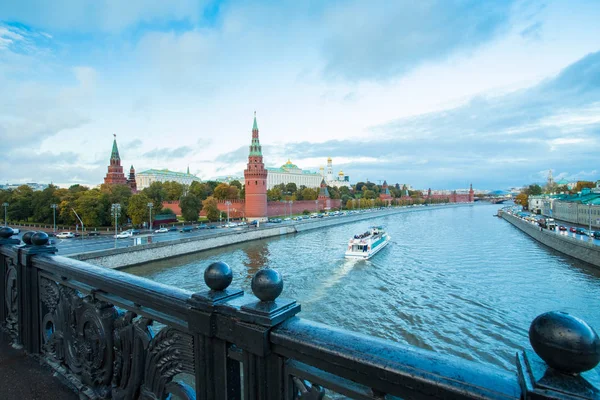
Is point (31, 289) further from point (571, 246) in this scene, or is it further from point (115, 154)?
point (115, 154)

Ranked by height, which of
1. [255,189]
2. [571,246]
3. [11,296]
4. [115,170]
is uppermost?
[115,170]

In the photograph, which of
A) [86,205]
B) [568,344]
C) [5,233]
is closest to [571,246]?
[568,344]

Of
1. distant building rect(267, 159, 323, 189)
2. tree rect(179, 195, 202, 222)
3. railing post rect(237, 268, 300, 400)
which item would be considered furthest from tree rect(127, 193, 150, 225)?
distant building rect(267, 159, 323, 189)

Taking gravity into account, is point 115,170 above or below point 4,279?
above

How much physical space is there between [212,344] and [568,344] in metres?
1.11

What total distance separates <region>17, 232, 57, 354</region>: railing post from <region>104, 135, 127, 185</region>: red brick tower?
187ft

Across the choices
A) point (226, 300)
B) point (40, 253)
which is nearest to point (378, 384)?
point (226, 300)

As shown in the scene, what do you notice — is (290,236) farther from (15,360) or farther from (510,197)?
(510,197)

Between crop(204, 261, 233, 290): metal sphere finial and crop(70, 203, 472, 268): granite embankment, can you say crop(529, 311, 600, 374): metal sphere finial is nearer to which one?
crop(204, 261, 233, 290): metal sphere finial

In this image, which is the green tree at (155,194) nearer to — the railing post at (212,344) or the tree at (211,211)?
the tree at (211,211)

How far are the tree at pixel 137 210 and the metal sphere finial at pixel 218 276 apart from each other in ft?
116

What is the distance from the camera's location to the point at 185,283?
16.6 m

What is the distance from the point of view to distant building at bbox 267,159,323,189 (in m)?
106

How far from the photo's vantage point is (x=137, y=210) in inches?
1312
